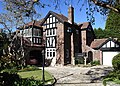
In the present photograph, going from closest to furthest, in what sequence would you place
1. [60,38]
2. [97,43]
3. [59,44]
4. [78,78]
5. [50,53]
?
[78,78] < [60,38] < [59,44] < [50,53] < [97,43]

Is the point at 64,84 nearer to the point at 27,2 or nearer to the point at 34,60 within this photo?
the point at 27,2

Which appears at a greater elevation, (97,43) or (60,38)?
(60,38)

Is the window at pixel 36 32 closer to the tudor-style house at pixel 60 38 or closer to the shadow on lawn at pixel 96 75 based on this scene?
the tudor-style house at pixel 60 38

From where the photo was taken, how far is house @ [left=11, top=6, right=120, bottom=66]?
121ft

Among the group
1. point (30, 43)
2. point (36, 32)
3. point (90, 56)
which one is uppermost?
point (36, 32)

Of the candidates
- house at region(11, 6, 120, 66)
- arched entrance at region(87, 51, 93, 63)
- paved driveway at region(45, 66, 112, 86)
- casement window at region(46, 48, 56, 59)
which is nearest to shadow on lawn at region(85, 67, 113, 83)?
paved driveway at region(45, 66, 112, 86)

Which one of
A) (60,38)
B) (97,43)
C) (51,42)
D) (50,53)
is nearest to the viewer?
(60,38)

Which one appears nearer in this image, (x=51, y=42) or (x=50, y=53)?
(x=51, y=42)

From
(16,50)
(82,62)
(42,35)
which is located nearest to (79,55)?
(82,62)

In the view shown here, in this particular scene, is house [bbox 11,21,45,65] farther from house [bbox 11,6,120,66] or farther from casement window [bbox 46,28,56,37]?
casement window [bbox 46,28,56,37]

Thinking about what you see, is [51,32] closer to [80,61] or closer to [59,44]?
[59,44]

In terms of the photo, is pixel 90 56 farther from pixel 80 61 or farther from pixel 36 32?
pixel 36 32

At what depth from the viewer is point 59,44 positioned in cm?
3734

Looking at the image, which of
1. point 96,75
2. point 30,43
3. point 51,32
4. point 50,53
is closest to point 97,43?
point 51,32
